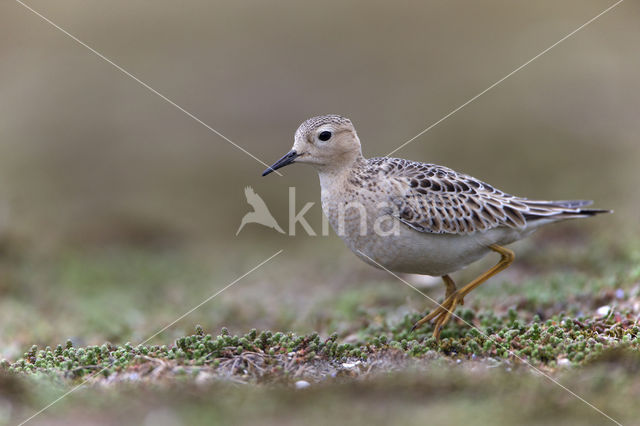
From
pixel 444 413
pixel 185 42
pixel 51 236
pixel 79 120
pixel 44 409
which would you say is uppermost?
pixel 185 42

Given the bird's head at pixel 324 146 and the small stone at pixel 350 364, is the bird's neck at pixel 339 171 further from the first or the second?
the small stone at pixel 350 364

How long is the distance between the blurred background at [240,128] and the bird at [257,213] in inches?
12.3

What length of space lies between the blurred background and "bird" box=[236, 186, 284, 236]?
0.31 m

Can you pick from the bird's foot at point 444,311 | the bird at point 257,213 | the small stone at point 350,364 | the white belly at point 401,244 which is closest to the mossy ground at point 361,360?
the small stone at point 350,364

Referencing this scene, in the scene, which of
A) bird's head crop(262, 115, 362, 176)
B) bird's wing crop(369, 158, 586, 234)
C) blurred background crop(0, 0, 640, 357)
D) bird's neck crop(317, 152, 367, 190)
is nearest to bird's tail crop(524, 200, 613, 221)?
bird's wing crop(369, 158, 586, 234)

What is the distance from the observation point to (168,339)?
30.8 feet

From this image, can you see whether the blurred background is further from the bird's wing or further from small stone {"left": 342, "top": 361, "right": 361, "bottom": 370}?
small stone {"left": 342, "top": 361, "right": 361, "bottom": 370}

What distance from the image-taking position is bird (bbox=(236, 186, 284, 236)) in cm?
1766

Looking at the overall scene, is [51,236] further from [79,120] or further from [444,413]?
[444,413]

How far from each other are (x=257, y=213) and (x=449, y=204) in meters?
11.2

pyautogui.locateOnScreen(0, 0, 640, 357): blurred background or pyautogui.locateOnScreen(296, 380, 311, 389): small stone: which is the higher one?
pyautogui.locateOnScreen(0, 0, 640, 357): blurred background

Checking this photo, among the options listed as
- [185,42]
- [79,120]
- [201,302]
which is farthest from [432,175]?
[185,42]

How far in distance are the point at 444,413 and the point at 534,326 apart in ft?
7.34

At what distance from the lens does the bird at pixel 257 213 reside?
17656mm
